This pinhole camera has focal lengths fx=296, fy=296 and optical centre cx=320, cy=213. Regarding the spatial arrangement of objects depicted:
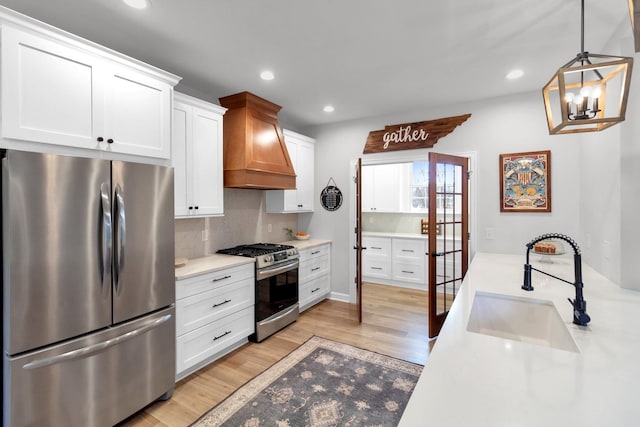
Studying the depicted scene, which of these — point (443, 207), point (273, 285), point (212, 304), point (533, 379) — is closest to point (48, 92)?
point (212, 304)

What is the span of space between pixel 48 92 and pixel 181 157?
3.50 feet

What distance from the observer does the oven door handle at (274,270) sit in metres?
3.13

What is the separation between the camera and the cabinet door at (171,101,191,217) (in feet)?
8.77

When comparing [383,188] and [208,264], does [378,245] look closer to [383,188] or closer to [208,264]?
[383,188]

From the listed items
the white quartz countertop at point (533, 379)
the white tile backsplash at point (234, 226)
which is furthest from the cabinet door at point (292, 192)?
the white quartz countertop at point (533, 379)

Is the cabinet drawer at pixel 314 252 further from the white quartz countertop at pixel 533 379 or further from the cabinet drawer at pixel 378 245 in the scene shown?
the white quartz countertop at pixel 533 379

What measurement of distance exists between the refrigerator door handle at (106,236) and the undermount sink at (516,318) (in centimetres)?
214

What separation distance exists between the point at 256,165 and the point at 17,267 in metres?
2.09

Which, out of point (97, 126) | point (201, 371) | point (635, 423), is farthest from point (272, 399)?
point (97, 126)

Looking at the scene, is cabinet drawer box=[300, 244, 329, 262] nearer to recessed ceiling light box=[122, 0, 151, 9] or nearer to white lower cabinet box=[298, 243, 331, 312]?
white lower cabinet box=[298, 243, 331, 312]

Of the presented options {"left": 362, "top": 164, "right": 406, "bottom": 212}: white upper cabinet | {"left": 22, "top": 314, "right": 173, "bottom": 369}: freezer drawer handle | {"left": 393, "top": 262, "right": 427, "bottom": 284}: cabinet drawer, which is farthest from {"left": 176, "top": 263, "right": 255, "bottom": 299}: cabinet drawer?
{"left": 362, "top": 164, "right": 406, "bottom": 212}: white upper cabinet

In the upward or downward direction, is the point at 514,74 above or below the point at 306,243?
above

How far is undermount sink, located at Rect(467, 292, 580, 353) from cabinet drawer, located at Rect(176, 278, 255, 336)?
81.4 inches

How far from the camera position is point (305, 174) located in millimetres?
4512
